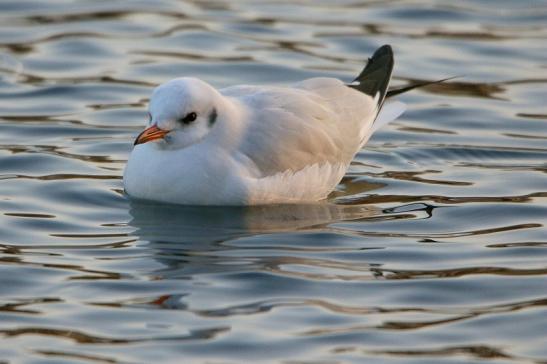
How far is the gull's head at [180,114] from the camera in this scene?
899 centimetres

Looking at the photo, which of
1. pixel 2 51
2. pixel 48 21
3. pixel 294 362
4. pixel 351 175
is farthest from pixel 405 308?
pixel 48 21

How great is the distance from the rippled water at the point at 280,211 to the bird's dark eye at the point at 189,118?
565 mm

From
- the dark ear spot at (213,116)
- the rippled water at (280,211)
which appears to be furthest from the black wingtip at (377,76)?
the dark ear spot at (213,116)

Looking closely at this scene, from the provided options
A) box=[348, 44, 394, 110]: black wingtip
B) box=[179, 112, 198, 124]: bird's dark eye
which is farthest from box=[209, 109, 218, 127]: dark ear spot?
box=[348, 44, 394, 110]: black wingtip

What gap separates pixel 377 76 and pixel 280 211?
214 centimetres

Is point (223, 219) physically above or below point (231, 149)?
below

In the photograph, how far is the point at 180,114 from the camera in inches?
357

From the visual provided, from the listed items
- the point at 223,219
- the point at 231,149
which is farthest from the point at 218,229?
the point at 231,149

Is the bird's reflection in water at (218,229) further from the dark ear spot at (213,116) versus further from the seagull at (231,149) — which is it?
the dark ear spot at (213,116)

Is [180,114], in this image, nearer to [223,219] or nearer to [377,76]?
[223,219]

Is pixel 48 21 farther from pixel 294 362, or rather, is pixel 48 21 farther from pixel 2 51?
pixel 294 362

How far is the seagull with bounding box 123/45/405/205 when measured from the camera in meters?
9.12

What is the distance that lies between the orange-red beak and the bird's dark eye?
14cm

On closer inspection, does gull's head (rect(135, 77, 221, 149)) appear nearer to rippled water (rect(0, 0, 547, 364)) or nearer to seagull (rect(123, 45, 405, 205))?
seagull (rect(123, 45, 405, 205))
